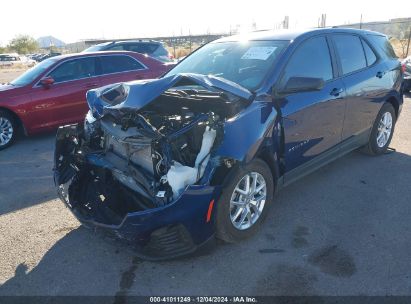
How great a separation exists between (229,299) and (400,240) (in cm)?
170

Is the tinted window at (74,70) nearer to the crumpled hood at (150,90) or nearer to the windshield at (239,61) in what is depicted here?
the windshield at (239,61)

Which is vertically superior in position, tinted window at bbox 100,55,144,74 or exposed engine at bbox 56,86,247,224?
tinted window at bbox 100,55,144,74

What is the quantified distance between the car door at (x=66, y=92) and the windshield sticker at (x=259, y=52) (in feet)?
13.8

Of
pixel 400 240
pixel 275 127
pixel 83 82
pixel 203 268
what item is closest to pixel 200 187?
pixel 203 268

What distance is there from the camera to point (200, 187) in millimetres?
2715

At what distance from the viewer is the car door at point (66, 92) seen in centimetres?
670

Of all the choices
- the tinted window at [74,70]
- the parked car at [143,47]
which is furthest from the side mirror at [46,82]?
the parked car at [143,47]

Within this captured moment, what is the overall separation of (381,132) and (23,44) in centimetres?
8483

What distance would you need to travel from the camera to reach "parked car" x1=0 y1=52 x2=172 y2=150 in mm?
6551

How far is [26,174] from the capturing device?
5.15m

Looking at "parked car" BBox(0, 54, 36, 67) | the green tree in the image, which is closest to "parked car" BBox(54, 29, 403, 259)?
"parked car" BBox(0, 54, 36, 67)

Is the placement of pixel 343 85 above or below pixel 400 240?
above

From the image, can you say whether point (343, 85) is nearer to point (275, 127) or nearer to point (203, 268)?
point (275, 127)

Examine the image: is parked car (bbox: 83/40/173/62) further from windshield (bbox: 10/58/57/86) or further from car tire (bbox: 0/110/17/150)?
car tire (bbox: 0/110/17/150)
